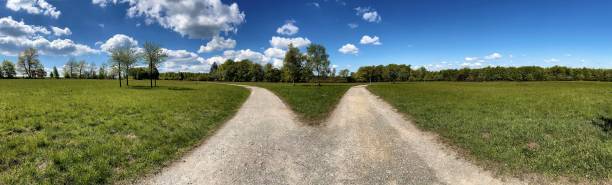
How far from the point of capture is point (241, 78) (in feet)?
369

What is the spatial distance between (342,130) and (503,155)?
6218mm

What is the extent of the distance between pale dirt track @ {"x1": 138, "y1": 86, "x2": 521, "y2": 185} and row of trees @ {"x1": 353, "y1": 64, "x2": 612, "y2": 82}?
117m

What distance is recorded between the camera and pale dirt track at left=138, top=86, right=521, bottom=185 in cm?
701

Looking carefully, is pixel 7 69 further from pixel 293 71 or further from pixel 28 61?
pixel 293 71

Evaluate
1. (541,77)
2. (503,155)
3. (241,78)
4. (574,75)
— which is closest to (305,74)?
(241,78)

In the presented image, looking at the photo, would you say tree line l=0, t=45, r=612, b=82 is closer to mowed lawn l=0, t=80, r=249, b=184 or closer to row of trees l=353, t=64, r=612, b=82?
row of trees l=353, t=64, r=612, b=82

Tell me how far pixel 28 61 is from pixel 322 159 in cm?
14207

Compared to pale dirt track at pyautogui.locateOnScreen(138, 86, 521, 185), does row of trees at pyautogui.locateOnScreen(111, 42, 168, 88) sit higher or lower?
higher

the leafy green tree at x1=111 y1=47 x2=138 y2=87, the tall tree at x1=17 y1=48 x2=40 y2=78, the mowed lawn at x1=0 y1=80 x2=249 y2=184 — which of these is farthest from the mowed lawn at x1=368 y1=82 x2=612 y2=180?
the tall tree at x1=17 y1=48 x2=40 y2=78

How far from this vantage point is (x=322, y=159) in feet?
28.2

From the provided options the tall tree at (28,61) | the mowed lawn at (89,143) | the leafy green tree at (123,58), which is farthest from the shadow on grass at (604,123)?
the tall tree at (28,61)

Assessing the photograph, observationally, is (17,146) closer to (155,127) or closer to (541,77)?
(155,127)

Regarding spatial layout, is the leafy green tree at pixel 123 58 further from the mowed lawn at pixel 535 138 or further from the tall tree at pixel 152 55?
the mowed lawn at pixel 535 138

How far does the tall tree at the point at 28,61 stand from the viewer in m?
100
